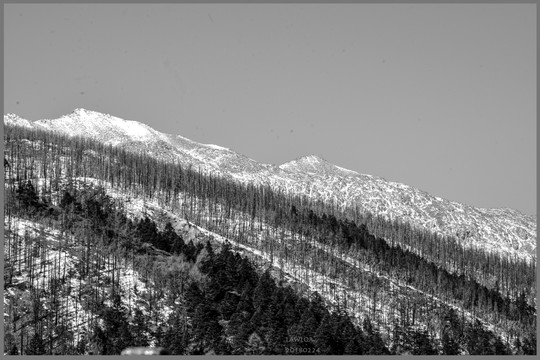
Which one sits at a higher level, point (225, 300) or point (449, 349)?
point (225, 300)

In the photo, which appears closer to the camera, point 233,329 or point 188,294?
point 233,329

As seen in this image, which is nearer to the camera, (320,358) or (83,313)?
(320,358)

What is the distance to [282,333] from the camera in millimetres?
173375

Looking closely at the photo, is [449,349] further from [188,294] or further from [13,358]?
[13,358]

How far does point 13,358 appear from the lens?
139125 millimetres

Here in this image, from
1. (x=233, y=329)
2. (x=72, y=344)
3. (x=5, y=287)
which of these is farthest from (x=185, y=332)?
(x=5, y=287)

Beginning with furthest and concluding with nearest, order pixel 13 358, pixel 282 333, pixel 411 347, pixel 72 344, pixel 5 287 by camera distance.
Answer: pixel 411 347, pixel 5 287, pixel 282 333, pixel 72 344, pixel 13 358

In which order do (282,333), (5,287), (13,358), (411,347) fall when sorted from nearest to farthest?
(13,358) < (282,333) < (5,287) < (411,347)

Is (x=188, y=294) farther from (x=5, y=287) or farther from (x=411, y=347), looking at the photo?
(x=411, y=347)

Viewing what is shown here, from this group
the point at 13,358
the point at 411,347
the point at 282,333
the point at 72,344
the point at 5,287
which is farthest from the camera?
the point at 411,347

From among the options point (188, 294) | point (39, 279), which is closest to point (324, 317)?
point (188, 294)

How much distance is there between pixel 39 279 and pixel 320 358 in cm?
7364

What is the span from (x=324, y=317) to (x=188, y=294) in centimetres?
3413

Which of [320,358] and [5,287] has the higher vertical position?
[5,287]
